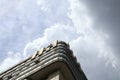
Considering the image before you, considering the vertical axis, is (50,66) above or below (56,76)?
above

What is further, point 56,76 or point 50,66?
point 50,66

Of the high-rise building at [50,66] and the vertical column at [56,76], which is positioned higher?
the high-rise building at [50,66]

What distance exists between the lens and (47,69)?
21.2 metres

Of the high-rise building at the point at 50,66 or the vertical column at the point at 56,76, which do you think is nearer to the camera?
the vertical column at the point at 56,76

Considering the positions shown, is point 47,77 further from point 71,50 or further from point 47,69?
point 71,50

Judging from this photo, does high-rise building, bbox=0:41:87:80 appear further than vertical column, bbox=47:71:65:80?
Yes

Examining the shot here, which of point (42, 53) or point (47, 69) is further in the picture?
point (42, 53)

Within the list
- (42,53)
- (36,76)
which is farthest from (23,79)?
(42,53)

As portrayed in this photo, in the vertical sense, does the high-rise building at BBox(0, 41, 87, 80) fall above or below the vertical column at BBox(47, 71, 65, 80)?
above

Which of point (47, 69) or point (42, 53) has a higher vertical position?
point (42, 53)

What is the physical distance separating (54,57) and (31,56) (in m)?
2.53

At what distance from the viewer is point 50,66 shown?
69.2ft

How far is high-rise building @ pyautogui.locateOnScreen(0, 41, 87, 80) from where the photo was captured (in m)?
21.0

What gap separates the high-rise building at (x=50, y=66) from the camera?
21033 millimetres
